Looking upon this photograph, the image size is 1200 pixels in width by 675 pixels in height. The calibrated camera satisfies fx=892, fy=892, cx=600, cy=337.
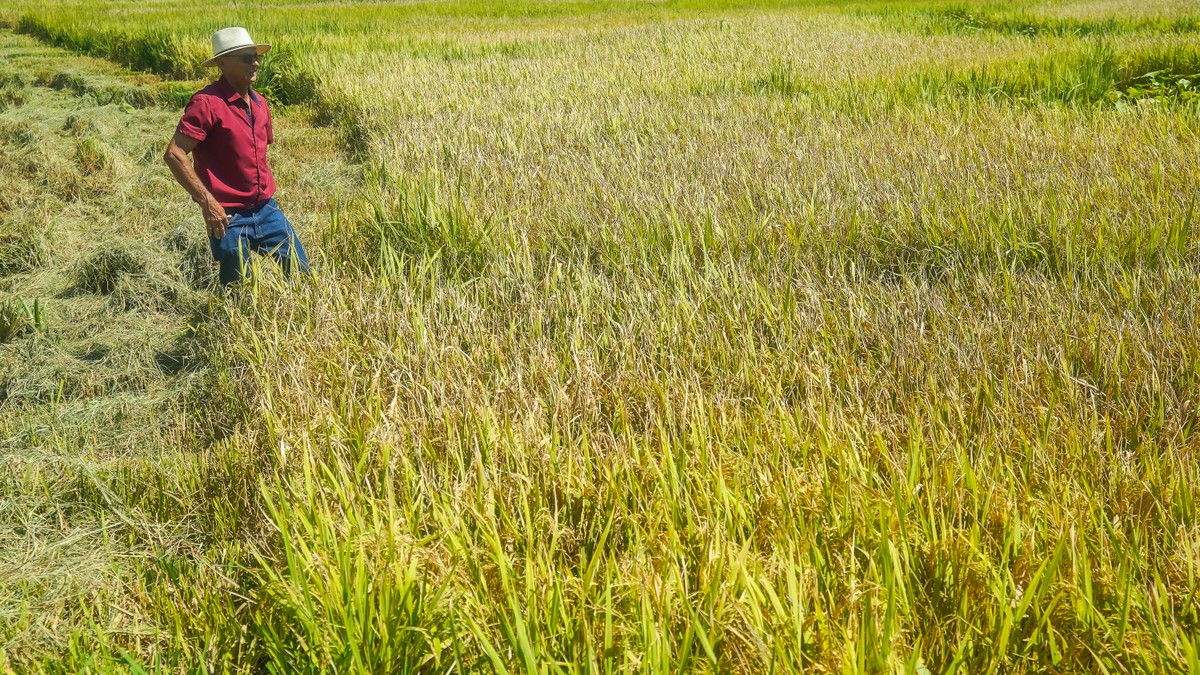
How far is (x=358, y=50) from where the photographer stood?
991cm

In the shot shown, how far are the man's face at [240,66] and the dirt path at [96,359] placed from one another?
2.62 ft

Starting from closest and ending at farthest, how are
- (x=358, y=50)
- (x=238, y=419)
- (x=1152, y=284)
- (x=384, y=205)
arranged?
(x=238, y=419) < (x=1152, y=284) < (x=384, y=205) < (x=358, y=50)

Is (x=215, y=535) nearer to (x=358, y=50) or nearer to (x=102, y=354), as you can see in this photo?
(x=102, y=354)

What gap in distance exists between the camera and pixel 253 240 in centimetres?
358

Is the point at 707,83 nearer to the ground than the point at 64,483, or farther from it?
farther from it

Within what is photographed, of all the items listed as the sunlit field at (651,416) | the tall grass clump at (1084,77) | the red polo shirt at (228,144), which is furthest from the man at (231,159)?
the tall grass clump at (1084,77)

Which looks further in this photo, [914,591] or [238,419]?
[238,419]

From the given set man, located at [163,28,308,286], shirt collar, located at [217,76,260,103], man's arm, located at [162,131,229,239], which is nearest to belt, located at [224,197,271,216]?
man, located at [163,28,308,286]

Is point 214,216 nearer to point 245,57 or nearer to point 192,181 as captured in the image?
point 192,181

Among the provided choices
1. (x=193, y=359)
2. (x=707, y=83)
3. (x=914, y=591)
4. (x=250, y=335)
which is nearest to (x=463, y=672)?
(x=914, y=591)

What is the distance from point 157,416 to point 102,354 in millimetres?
788

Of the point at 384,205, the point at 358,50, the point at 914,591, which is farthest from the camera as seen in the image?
the point at 358,50

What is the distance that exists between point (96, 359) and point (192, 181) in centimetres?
76

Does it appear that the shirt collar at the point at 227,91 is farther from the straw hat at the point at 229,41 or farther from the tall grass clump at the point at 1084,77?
the tall grass clump at the point at 1084,77
